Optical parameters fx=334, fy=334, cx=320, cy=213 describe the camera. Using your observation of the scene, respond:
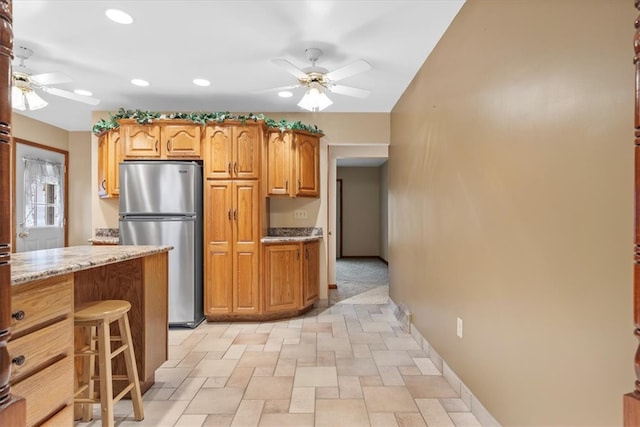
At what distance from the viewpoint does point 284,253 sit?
390cm

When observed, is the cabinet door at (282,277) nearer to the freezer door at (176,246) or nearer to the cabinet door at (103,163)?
the freezer door at (176,246)

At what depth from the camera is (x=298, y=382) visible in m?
2.40

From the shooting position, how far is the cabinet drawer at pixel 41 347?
111cm

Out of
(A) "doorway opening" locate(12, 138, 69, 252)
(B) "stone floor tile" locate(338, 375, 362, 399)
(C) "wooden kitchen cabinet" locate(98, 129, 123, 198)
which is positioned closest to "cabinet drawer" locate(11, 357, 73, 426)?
(B) "stone floor tile" locate(338, 375, 362, 399)

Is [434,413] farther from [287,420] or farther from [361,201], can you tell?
[361,201]

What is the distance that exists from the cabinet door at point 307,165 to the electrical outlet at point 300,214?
307mm

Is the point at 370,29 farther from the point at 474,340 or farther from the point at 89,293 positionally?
the point at 89,293

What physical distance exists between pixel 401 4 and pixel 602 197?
1.77 m

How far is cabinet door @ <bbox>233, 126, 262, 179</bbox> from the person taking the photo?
12.4 feet

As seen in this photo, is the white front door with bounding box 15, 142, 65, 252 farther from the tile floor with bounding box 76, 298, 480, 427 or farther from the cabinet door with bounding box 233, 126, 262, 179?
the cabinet door with bounding box 233, 126, 262, 179

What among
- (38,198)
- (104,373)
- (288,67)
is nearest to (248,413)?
(104,373)

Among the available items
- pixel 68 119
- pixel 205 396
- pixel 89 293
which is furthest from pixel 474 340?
pixel 68 119

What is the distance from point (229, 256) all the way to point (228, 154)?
1152 millimetres

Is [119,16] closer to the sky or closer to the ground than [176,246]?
closer to the sky
